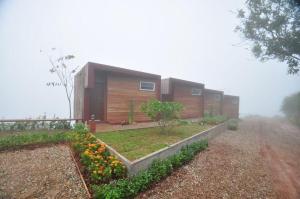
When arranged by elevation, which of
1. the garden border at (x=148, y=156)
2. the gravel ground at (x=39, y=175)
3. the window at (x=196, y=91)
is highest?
the window at (x=196, y=91)

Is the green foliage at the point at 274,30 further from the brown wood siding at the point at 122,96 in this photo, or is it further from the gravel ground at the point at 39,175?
the gravel ground at the point at 39,175

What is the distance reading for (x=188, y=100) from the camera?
1641cm

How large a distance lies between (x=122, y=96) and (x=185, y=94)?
7515mm

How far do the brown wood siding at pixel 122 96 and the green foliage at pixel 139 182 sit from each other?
19.0ft

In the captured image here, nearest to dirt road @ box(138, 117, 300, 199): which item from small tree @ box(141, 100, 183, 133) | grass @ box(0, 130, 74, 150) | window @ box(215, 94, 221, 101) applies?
small tree @ box(141, 100, 183, 133)

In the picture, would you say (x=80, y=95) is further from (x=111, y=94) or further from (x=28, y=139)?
(x=28, y=139)

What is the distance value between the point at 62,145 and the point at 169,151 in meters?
4.47

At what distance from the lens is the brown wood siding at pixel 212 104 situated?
19852mm

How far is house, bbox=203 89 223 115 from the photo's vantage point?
64.9 feet

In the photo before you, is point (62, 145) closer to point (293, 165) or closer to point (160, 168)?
point (160, 168)

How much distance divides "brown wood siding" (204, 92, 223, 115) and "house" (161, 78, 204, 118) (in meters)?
2.08

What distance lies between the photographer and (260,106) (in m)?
102

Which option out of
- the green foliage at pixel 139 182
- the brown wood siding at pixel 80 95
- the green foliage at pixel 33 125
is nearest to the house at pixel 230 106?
the brown wood siding at pixel 80 95

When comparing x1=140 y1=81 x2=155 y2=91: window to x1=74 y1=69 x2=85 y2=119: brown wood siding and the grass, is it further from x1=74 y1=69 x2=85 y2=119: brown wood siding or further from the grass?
the grass
